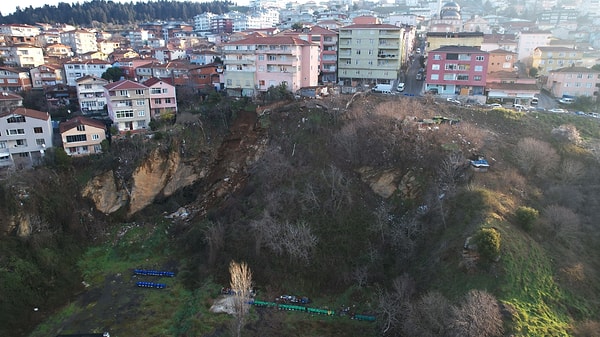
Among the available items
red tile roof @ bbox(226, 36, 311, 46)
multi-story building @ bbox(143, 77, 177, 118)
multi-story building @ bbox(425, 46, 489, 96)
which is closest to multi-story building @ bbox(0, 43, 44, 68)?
multi-story building @ bbox(143, 77, 177, 118)

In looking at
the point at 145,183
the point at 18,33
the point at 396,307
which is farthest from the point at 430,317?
the point at 18,33

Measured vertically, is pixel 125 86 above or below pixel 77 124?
above

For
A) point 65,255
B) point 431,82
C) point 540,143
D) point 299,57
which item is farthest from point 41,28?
point 540,143

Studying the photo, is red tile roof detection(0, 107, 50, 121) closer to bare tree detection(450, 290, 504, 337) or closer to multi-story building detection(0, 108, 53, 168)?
multi-story building detection(0, 108, 53, 168)

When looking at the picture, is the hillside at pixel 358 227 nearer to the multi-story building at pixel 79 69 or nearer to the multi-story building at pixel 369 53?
the multi-story building at pixel 369 53

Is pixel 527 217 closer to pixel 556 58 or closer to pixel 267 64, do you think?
pixel 267 64

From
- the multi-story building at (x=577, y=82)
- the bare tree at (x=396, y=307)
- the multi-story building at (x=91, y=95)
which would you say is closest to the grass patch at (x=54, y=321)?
the bare tree at (x=396, y=307)
